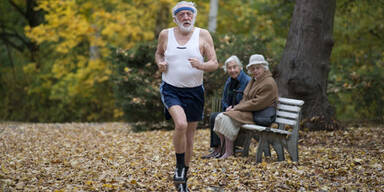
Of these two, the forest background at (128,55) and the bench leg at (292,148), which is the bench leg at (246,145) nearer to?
the bench leg at (292,148)

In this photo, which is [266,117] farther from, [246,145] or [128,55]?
[128,55]

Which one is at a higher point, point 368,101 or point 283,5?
point 283,5

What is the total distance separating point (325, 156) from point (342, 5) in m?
6.02

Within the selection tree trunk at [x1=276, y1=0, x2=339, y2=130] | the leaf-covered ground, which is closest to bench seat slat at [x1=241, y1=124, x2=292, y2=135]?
the leaf-covered ground

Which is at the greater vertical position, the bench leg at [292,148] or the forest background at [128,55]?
the forest background at [128,55]

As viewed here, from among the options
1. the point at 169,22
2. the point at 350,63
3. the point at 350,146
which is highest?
the point at 169,22

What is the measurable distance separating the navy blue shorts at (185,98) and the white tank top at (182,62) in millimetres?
58

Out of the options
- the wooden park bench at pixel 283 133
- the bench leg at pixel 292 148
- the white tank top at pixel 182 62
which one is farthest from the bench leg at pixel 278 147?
the white tank top at pixel 182 62

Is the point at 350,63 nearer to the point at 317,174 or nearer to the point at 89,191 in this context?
the point at 317,174

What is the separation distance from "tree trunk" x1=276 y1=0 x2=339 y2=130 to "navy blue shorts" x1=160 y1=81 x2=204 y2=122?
4452 millimetres

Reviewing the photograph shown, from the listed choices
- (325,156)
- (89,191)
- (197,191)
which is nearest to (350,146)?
(325,156)

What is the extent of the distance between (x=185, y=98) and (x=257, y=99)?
2.00 meters

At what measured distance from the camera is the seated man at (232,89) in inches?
271

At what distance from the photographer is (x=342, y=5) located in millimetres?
11469
